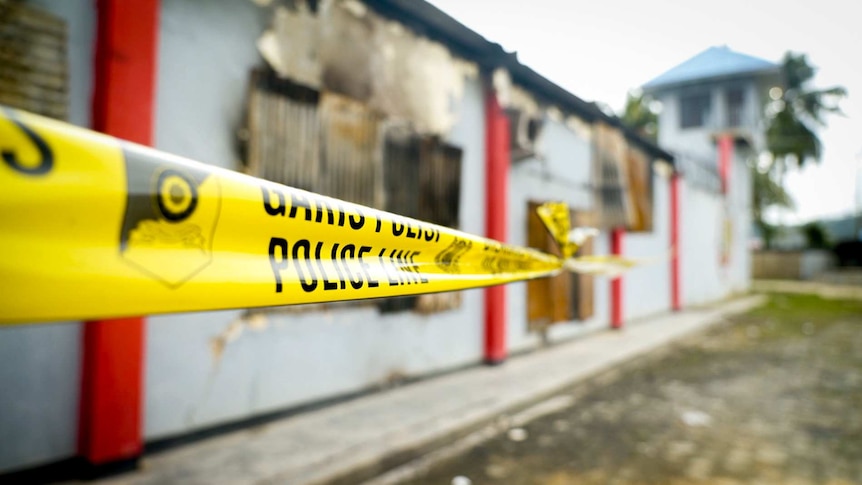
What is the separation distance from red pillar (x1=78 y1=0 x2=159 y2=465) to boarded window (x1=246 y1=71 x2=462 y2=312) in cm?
95

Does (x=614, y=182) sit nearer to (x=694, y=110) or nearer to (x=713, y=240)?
(x=713, y=240)

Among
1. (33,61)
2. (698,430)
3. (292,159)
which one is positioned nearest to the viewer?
(33,61)

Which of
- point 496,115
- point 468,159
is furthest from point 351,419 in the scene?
point 496,115

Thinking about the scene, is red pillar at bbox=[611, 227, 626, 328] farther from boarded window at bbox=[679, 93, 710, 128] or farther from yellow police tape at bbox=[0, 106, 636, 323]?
boarded window at bbox=[679, 93, 710, 128]

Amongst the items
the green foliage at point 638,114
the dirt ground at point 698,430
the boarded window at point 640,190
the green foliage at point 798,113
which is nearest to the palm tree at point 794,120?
the green foliage at point 798,113

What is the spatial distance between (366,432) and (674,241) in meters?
12.8

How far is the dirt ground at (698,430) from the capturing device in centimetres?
352

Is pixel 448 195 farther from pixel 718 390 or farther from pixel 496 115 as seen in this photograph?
pixel 718 390

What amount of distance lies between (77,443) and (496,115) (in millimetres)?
6140

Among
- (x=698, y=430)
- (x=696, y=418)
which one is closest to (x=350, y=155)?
(x=698, y=430)

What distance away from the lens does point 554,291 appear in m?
8.22

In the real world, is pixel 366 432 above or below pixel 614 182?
below

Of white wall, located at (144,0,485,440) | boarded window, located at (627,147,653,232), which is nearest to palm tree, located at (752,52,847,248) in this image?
boarded window, located at (627,147,653,232)

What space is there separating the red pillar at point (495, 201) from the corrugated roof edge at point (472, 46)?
1.74 feet
